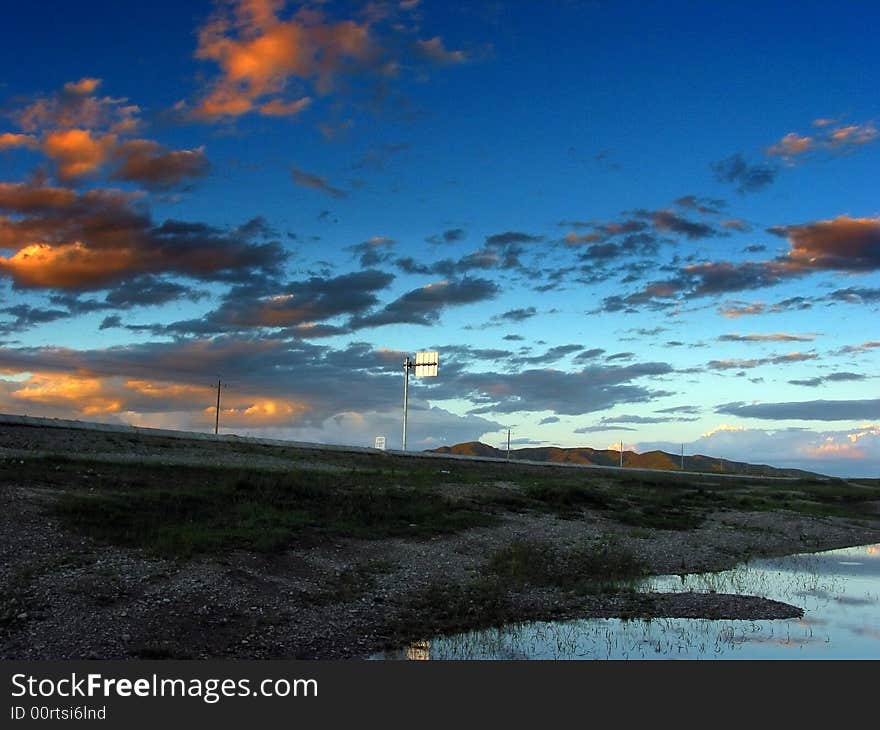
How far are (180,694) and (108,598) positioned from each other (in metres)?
9.23

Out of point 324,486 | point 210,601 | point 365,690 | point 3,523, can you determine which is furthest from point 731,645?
point 324,486

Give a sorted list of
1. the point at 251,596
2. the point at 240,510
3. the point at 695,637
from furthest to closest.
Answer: the point at 240,510, the point at 251,596, the point at 695,637

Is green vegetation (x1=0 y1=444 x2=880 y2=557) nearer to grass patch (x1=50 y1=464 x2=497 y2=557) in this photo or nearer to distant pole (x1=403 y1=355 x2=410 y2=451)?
grass patch (x1=50 y1=464 x2=497 y2=557)

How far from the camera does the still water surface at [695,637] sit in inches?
891

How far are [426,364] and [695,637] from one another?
92710mm

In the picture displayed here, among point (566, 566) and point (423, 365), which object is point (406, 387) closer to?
point (423, 365)

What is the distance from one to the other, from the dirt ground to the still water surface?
1063mm

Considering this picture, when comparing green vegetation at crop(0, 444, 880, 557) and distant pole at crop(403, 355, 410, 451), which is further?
distant pole at crop(403, 355, 410, 451)

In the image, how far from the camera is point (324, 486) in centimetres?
4947

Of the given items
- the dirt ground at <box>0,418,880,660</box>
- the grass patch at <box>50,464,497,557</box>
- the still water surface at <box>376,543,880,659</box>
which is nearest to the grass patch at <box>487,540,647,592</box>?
the dirt ground at <box>0,418,880,660</box>

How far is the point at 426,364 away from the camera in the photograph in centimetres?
11656

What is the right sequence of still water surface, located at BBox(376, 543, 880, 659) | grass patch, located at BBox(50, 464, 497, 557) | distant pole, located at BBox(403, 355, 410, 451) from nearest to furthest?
still water surface, located at BBox(376, 543, 880, 659)
grass patch, located at BBox(50, 464, 497, 557)
distant pole, located at BBox(403, 355, 410, 451)

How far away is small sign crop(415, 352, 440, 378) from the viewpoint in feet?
381

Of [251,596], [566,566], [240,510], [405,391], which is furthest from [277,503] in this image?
[405,391]
